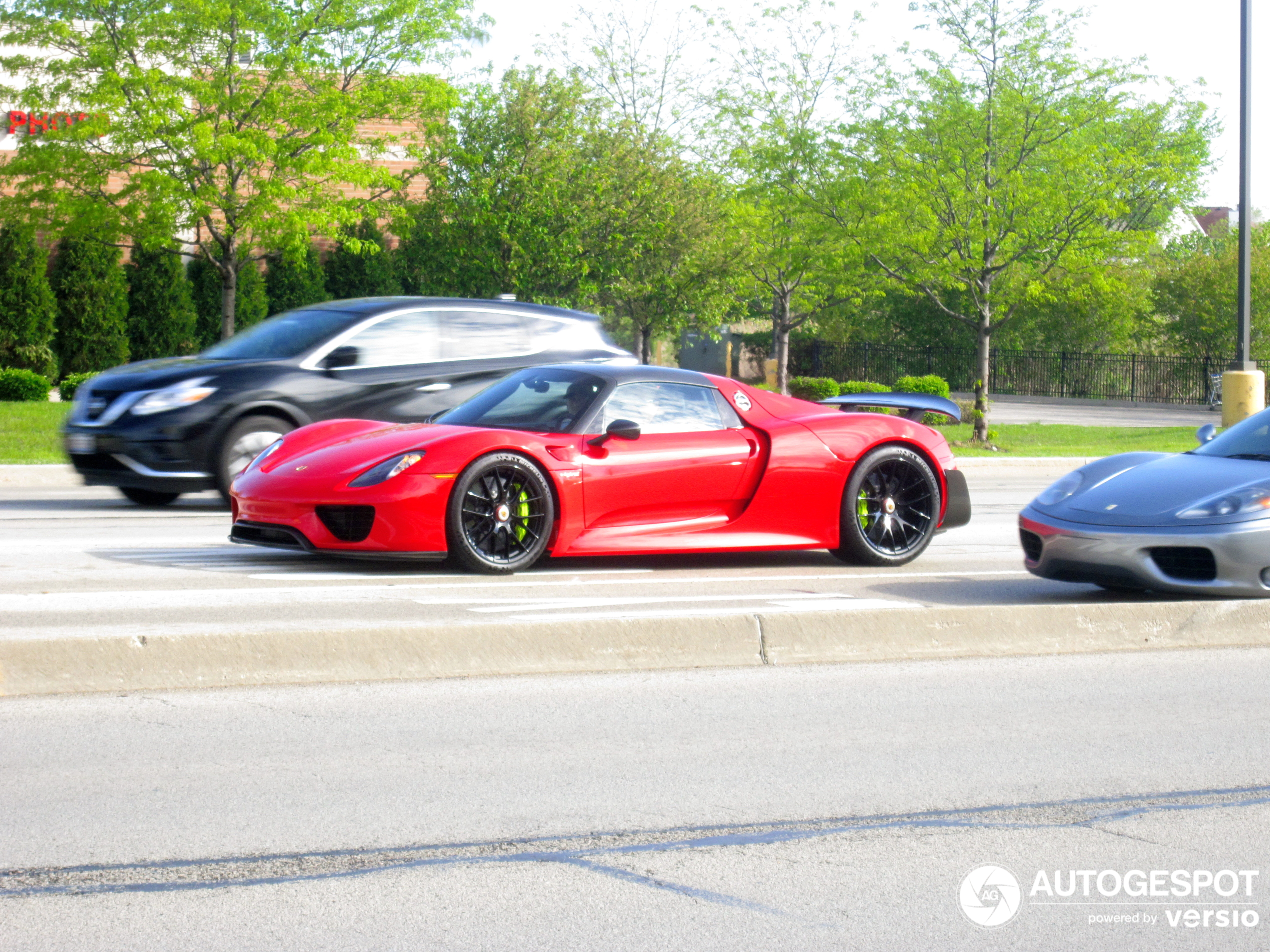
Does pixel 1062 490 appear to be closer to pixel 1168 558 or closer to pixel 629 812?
pixel 1168 558

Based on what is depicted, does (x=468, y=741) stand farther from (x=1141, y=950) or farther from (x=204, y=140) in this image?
(x=204, y=140)

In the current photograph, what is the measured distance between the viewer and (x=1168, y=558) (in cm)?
726

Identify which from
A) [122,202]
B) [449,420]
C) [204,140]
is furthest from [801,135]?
[449,420]

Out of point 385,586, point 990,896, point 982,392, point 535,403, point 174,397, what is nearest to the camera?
point 990,896

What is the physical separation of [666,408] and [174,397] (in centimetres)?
479

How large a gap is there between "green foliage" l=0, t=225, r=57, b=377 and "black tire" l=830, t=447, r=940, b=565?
68.6ft

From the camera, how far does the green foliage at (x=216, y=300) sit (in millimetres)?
29281

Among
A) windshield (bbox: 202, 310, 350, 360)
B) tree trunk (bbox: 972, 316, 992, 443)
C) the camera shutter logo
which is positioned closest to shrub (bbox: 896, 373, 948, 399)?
tree trunk (bbox: 972, 316, 992, 443)

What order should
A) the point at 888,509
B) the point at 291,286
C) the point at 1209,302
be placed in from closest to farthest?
the point at 888,509 < the point at 291,286 < the point at 1209,302

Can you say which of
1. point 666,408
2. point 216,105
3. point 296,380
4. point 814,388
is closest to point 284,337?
point 296,380

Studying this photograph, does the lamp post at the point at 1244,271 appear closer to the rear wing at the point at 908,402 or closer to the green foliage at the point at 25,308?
the rear wing at the point at 908,402

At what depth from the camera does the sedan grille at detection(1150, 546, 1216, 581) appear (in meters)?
7.20

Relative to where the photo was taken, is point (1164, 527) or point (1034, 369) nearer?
point (1164, 527)

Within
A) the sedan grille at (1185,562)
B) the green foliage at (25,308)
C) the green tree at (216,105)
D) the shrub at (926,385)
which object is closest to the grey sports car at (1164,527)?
the sedan grille at (1185,562)
